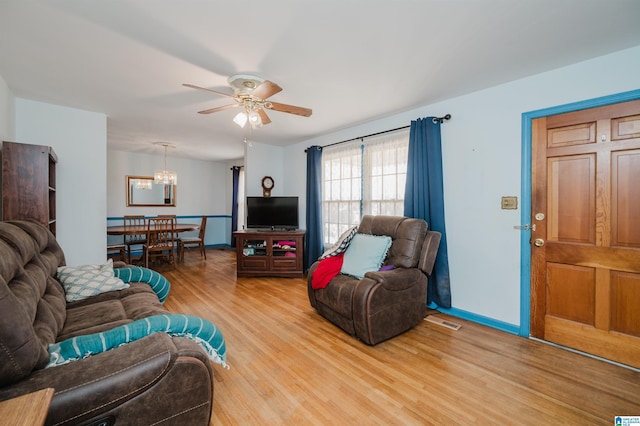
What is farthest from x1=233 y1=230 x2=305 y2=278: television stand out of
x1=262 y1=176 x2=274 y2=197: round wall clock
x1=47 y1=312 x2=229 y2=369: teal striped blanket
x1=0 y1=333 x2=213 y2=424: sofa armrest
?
x1=0 y1=333 x2=213 y2=424: sofa armrest

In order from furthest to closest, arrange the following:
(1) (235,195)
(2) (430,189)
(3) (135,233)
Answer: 1. (1) (235,195)
2. (3) (135,233)
3. (2) (430,189)

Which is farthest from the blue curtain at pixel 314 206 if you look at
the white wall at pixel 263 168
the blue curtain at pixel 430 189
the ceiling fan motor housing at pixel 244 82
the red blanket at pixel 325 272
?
the ceiling fan motor housing at pixel 244 82

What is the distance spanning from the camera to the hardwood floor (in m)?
1.51

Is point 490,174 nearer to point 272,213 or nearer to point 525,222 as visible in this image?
point 525,222

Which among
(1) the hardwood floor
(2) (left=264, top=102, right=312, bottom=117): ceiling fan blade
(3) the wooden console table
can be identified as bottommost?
(1) the hardwood floor

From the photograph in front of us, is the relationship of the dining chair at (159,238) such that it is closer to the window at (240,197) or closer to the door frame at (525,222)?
the window at (240,197)

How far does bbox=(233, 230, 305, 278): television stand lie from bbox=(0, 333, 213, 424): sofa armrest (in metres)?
3.16

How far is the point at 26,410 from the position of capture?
618mm

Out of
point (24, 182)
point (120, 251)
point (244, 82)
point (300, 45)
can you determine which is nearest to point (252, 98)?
point (244, 82)

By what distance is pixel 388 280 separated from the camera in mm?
2303

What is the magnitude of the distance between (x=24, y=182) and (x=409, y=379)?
3736mm

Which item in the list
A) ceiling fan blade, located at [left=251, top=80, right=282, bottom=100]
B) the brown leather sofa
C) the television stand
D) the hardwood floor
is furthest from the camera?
the television stand

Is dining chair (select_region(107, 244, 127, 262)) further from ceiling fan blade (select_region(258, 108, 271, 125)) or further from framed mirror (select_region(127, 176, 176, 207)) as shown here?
ceiling fan blade (select_region(258, 108, 271, 125))

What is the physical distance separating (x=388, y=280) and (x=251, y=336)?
135cm
